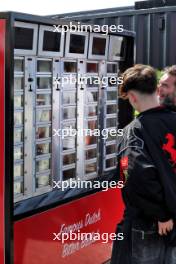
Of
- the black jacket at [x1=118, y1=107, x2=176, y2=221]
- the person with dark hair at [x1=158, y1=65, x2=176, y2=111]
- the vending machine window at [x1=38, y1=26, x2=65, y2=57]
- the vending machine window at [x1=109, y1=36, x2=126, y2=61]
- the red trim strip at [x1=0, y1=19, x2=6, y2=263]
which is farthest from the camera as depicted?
the vending machine window at [x1=109, y1=36, x2=126, y2=61]

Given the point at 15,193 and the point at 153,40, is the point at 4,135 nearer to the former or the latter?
the point at 15,193

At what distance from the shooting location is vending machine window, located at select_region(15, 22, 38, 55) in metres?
2.83

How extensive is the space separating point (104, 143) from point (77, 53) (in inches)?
32.2

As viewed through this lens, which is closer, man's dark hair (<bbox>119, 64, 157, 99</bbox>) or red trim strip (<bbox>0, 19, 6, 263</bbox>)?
man's dark hair (<bbox>119, 64, 157, 99</bbox>)

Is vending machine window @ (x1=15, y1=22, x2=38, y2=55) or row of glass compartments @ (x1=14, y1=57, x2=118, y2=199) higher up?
vending machine window @ (x1=15, y1=22, x2=38, y2=55)

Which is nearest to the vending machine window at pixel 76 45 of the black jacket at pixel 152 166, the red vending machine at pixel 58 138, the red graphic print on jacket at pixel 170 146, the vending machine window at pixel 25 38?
the red vending machine at pixel 58 138

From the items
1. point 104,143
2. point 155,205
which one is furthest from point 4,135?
point 104,143

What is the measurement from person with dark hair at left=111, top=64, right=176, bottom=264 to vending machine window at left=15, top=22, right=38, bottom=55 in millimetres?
713

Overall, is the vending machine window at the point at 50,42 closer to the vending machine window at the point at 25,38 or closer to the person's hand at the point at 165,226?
the vending machine window at the point at 25,38

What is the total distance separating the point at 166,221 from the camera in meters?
2.37

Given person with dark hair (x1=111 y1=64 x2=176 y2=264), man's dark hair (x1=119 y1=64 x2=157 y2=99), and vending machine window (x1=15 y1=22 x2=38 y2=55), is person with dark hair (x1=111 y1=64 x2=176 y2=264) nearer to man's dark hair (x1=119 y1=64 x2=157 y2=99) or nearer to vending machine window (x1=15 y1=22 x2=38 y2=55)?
man's dark hair (x1=119 y1=64 x2=157 y2=99)

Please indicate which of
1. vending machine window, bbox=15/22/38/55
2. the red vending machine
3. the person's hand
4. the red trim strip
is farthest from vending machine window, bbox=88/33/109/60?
the person's hand

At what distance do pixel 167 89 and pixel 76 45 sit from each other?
2.51 feet

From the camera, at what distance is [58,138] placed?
3.29 m
